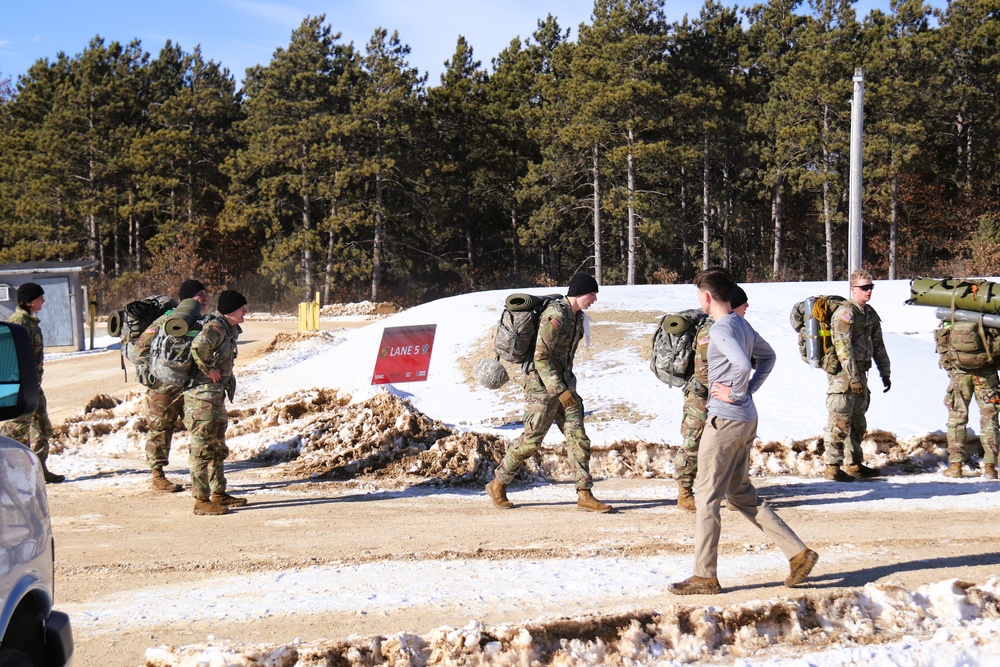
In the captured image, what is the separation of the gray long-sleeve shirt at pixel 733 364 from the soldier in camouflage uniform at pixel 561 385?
8.03 feet

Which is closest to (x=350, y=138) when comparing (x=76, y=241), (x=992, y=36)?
(x=76, y=241)

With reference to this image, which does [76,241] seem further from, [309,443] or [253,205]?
[309,443]

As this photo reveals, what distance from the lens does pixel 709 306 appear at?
5.50 metres

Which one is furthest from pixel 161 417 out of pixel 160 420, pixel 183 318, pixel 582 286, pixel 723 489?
pixel 723 489

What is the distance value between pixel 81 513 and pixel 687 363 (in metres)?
5.29

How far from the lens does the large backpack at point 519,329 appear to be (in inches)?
310

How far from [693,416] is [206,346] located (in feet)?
13.1

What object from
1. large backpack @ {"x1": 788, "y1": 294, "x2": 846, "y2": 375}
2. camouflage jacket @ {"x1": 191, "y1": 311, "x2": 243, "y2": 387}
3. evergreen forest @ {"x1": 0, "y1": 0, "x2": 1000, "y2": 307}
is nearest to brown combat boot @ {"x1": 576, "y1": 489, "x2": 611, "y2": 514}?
large backpack @ {"x1": 788, "y1": 294, "x2": 846, "y2": 375}

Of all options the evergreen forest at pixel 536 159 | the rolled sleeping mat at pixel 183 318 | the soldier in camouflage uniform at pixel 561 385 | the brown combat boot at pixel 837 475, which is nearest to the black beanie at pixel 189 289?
the rolled sleeping mat at pixel 183 318

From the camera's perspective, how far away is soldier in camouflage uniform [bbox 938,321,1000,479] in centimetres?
905

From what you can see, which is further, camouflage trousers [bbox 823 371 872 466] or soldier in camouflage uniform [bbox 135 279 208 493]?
soldier in camouflage uniform [bbox 135 279 208 493]

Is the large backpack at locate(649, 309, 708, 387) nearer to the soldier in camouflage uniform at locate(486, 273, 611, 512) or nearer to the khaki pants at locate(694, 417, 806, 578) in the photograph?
the soldier in camouflage uniform at locate(486, 273, 611, 512)

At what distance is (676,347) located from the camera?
7621 mm

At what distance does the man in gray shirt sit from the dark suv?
3278mm
